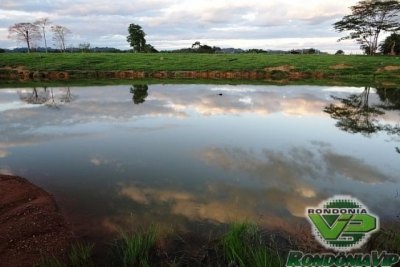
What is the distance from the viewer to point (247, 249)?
19.2 feet

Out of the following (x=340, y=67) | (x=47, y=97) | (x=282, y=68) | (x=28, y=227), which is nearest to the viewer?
(x=28, y=227)

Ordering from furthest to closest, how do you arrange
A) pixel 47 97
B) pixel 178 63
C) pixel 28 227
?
pixel 178 63 → pixel 47 97 → pixel 28 227

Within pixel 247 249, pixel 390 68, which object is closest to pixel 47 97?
pixel 247 249

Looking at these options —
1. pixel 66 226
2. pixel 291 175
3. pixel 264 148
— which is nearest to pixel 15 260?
pixel 66 226

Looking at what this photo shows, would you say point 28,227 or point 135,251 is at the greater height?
point 135,251

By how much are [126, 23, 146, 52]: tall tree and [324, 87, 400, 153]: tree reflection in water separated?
4894 centimetres

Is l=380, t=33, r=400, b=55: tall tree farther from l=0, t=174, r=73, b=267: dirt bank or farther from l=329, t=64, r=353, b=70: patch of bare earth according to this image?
l=0, t=174, r=73, b=267: dirt bank

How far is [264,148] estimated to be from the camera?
1281 cm

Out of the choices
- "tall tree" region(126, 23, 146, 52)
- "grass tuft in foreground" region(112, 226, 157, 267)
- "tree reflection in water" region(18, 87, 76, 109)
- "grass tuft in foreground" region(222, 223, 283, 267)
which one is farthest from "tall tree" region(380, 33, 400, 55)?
"grass tuft in foreground" region(112, 226, 157, 267)

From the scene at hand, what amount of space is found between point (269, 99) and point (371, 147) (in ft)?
39.0

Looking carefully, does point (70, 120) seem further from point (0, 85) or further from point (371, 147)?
point (0, 85)

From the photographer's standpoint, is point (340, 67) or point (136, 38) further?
point (136, 38)

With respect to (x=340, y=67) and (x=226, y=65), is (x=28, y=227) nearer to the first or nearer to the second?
(x=226, y=65)

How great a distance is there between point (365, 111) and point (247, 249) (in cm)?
1669
